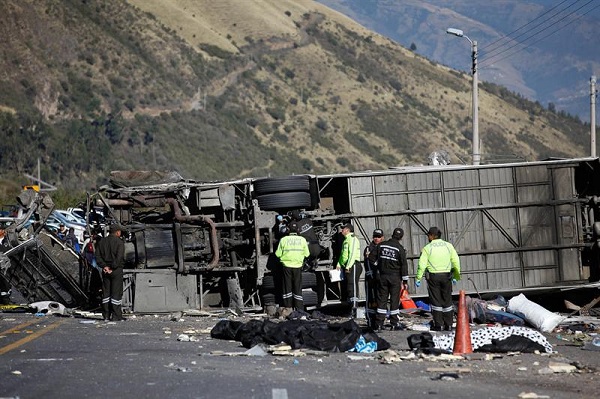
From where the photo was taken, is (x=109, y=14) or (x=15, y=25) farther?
(x=109, y=14)

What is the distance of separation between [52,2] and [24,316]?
76404mm

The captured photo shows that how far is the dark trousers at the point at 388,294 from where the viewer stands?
19828 mm

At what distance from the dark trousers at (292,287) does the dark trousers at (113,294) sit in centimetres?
292

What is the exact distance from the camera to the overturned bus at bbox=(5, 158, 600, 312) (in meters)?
24.0

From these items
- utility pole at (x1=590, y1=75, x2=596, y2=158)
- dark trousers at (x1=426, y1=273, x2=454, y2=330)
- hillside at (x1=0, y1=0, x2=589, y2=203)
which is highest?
hillside at (x1=0, y1=0, x2=589, y2=203)

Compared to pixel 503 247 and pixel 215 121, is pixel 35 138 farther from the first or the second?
pixel 503 247

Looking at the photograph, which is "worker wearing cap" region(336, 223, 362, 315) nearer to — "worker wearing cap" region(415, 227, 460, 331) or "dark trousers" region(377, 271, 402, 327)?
"dark trousers" region(377, 271, 402, 327)

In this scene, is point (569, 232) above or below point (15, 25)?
below

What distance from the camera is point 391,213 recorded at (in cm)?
2414

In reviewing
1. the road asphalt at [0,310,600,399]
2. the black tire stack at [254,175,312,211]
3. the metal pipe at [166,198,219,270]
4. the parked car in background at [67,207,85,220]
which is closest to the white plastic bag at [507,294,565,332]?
the road asphalt at [0,310,600,399]

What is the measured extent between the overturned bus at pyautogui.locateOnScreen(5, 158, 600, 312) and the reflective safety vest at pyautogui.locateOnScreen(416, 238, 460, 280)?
4.71 metres

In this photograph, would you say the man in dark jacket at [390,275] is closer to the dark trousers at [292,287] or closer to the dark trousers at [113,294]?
the dark trousers at [292,287]

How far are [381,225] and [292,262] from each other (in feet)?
9.09

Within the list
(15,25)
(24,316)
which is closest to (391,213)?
(24,316)
